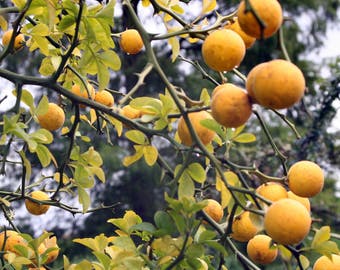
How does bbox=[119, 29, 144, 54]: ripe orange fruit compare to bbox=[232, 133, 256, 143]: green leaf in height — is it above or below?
below

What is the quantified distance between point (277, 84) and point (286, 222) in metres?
0.16

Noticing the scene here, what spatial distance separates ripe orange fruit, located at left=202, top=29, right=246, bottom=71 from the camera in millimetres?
874

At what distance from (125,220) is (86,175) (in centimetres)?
10

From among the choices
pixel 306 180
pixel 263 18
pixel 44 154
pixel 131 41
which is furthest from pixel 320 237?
pixel 131 41

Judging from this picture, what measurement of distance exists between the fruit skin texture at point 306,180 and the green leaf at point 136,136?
242mm

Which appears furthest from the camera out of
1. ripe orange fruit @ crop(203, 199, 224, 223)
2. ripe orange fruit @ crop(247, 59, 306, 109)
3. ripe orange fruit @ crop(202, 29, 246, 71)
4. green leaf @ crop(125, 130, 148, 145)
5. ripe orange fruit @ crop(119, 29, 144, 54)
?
ripe orange fruit @ crop(119, 29, 144, 54)

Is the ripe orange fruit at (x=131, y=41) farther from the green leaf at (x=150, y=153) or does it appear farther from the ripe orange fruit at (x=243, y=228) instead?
A: the ripe orange fruit at (x=243, y=228)

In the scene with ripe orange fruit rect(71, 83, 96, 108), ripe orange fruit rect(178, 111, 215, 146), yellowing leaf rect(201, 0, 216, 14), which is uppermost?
yellowing leaf rect(201, 0, 216, 14)

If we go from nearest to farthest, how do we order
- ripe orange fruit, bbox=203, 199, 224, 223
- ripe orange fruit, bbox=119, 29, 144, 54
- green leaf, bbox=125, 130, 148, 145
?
green leaf, bbox=125, 130, 148, 145 → ripe orange fruit, bbox=203, 199, 224, 223 → ripe orange fruit, bbox=119, 29, 144, 54

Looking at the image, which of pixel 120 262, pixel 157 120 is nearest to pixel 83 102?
pixel 157 120

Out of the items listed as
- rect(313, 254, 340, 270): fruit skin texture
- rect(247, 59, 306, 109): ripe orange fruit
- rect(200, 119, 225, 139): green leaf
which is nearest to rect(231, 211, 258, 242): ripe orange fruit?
rect(313, 254, 340, 270): fruit skin texture

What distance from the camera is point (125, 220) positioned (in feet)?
3.79

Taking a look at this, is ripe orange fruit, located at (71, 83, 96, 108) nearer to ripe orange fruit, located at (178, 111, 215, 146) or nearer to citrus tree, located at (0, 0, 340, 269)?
citrus tree, located at (0, 0, 340, 269)

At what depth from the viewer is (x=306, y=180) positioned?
2.95 feet
